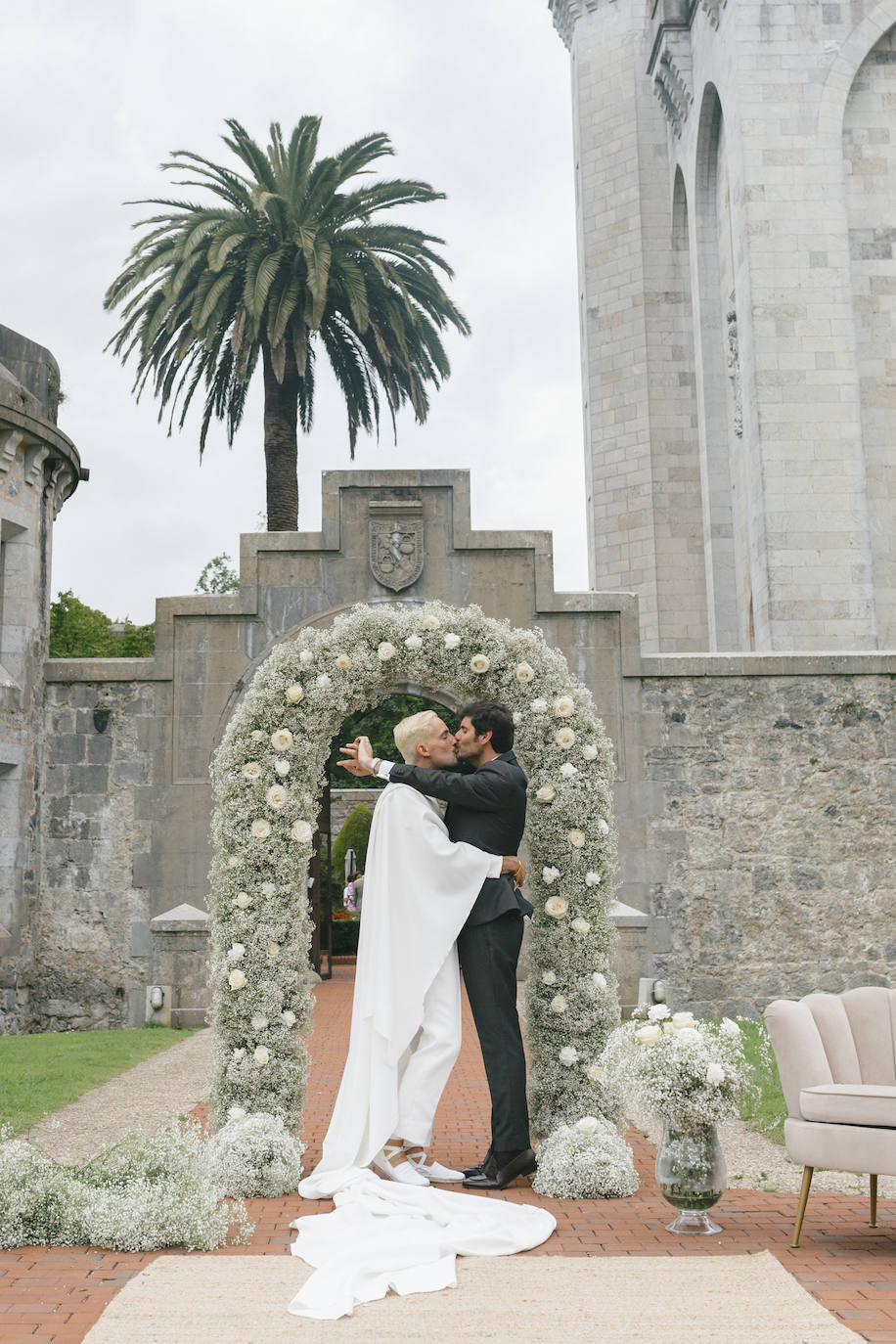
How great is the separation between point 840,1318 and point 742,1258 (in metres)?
0.71

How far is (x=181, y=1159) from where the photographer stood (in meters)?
5.77

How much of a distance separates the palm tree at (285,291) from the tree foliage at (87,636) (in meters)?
7.96

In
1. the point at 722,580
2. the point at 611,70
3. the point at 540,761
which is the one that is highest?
the point at 611,70

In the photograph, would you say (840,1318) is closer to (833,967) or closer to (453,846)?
(453,846)

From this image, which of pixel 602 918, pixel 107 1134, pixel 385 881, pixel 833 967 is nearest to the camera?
pixel 385 881

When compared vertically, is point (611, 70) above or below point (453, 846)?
above

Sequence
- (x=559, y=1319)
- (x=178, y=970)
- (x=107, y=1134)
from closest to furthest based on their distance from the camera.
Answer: (x=559, y=1319) → (x=107, y=1134) → (x=178, y=970)

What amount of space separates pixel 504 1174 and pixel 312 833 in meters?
2.10

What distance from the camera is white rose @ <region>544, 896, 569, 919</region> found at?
718 centimetres

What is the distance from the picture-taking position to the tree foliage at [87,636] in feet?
97.1

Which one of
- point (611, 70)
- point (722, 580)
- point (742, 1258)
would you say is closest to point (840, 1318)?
point (742, 1258)

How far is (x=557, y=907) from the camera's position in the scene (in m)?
7.18

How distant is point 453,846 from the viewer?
6719mm

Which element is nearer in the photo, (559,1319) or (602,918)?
(559,1319)
